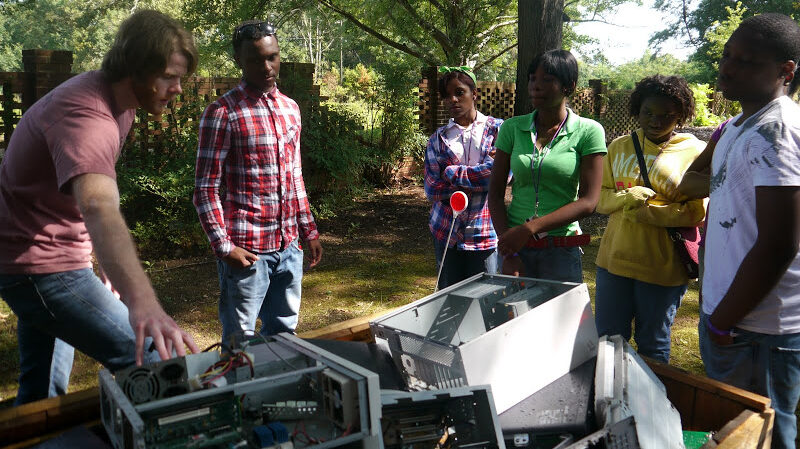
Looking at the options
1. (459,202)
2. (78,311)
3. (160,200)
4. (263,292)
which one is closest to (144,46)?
(78,311)

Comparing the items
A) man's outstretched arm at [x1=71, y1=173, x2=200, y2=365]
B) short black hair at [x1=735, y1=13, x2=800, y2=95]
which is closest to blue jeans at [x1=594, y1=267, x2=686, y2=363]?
short black hair at [x1=735, y1=13, x2=800, y2=95]

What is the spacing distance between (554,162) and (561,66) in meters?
0.43

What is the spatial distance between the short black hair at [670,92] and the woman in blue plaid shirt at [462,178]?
0.78 metres

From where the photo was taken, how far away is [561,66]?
2.59 metres

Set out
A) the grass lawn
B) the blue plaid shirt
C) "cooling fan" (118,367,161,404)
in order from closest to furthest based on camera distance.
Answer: "cooling fan" (118,367,161,404) → the blue plaid shirt → the grass lawn

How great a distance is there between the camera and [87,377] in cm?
348

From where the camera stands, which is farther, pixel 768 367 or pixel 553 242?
pixel 553 242

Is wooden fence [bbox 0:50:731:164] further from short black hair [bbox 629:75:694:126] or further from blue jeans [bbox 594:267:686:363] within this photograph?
blue jeans [bbox 594:267:686:363]

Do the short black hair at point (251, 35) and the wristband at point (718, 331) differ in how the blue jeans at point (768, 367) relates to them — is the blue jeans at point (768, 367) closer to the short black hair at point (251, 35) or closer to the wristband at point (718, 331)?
the wristband at point (718, 331)

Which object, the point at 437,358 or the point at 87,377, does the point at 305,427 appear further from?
the point at 87,377

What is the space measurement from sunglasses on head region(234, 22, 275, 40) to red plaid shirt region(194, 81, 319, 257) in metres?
0.22

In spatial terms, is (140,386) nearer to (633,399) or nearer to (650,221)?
(633,399)

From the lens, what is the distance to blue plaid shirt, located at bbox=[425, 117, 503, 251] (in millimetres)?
3006

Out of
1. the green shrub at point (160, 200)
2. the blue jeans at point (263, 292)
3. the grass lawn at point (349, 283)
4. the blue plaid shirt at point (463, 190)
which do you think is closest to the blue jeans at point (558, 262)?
the blue plaid shirt at point (463, 190)
